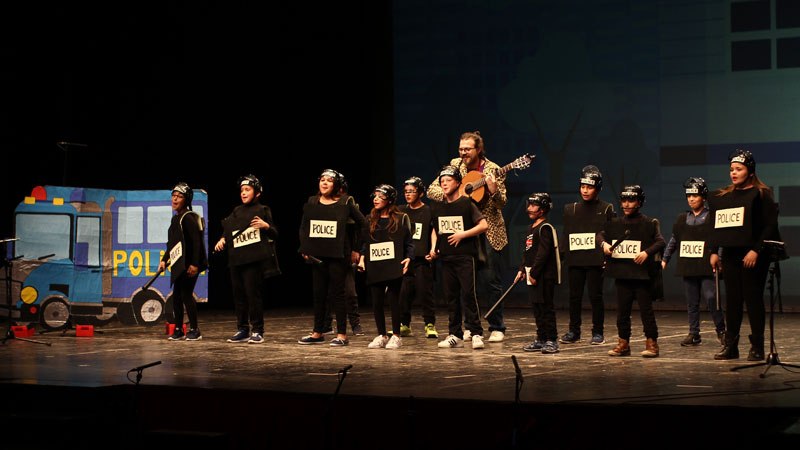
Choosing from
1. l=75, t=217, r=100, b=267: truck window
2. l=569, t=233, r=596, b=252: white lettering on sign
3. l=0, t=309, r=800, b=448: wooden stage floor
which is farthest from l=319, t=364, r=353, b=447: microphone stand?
l=75, t=217, r=100, b=267: truck window

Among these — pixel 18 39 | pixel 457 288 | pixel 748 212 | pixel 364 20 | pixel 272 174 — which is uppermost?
pixel 364 20

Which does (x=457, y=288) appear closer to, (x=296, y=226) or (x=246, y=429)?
(x=246, y=429)

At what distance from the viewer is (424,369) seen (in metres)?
5.06

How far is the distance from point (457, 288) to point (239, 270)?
6.23 ft

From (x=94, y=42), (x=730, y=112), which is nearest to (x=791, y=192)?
(x=730, y=112)

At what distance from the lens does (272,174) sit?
10.8 meters

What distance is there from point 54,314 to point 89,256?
0.60 m

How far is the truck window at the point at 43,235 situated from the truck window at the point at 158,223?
2.32 ft

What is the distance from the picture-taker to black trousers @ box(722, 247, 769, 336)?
5359 millimetres

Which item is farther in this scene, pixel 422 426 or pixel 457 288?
pixel 457 288

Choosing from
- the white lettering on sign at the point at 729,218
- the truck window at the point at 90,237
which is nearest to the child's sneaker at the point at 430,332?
the white lettering on sign at the point at 729,218

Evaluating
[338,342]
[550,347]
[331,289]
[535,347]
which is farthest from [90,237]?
[550,347]

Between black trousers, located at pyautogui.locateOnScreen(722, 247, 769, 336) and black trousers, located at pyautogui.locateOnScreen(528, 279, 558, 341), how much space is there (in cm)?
118

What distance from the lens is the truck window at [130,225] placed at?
803 cm
